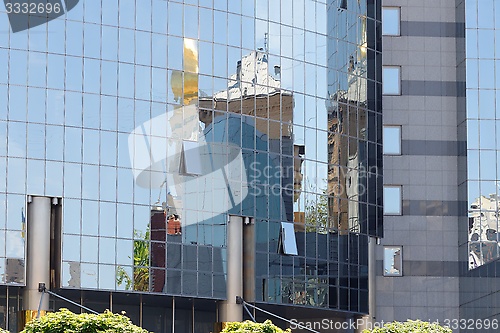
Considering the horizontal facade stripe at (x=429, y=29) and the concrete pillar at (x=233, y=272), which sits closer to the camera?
the concrete pillar at (x=233, y=272)

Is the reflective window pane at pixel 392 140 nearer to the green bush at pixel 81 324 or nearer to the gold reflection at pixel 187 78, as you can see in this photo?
the gold reflection at pixel 187 78

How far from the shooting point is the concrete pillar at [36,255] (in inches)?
1694

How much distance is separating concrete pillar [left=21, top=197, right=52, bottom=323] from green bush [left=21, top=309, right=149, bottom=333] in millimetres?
10364

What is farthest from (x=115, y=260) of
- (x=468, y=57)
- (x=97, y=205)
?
(x=468, y=57)

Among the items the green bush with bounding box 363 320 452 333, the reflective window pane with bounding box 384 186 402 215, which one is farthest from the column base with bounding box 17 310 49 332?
the reflective window pane with bounding box 384 186 402 215

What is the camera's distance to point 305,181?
50.3 meters

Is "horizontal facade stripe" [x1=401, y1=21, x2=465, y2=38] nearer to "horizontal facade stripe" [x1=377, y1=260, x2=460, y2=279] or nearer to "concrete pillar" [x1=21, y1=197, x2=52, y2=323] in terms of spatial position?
"horizontal facade stripe" [x1=377, y1=260, x2=460, y2=279]

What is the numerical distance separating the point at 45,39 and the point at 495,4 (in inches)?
898

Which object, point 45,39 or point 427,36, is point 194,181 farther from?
point 427,36

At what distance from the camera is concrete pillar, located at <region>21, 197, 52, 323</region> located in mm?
43031

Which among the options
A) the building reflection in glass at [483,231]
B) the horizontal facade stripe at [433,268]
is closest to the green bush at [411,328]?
the building reflection in glass at [483,231]

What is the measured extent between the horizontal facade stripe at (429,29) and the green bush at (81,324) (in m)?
30.2

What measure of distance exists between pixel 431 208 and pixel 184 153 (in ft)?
51.9
